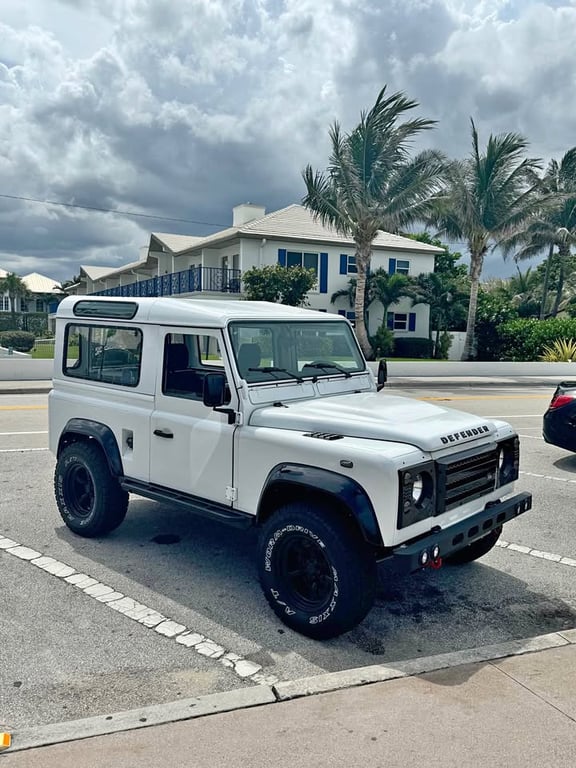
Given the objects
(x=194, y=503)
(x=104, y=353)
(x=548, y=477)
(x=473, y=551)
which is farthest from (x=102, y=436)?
(x=548, y=477)

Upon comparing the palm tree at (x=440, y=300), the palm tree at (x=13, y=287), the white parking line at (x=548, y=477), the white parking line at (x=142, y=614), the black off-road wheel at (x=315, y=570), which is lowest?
the white parking line at (x=142, y=614)

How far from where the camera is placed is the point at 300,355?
17.0 feet

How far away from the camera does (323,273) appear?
33.2 m

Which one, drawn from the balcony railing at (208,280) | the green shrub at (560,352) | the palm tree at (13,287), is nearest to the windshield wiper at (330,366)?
the balcony railing at (208,280)

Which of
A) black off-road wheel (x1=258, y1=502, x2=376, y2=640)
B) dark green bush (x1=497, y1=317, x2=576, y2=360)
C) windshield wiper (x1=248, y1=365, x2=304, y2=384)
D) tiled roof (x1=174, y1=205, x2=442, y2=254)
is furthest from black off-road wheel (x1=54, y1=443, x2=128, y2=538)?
dark green bush (x1=497, y1=317, x2=576, y2=360)

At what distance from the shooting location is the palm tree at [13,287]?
70.6m

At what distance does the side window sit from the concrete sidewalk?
7.66 feet

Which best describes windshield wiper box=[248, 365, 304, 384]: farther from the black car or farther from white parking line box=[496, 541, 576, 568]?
the black car

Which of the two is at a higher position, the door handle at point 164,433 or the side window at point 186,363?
the side window at point 186,363

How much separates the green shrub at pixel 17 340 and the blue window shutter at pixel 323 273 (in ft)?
46.0

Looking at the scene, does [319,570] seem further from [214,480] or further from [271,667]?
[214,480]

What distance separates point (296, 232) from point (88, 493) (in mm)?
28413

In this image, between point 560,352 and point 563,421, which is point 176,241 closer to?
point 560,352

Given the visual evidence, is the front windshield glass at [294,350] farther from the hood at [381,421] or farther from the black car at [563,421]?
the black car at [563,421]
